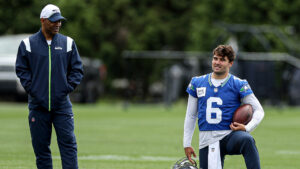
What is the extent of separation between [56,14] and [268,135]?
984 cm

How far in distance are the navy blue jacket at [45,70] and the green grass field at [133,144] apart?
256 cm

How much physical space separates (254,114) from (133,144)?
7.06 meters

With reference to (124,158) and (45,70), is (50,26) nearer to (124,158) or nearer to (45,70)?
(45,70)

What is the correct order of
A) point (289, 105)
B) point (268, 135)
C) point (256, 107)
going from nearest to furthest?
1. point (256, 107)
2. point (268, 135)
3. point (289, 105)

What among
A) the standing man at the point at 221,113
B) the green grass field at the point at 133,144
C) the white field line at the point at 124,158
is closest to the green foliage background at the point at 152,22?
the green grass field at the point at 133,144

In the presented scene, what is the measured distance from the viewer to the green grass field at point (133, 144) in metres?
11.4

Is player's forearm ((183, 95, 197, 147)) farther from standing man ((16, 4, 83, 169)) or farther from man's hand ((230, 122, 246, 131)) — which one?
standing man ((16, 4, 83, 169))

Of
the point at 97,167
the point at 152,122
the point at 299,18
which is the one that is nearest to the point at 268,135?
the point at 152,122

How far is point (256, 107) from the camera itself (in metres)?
7.87

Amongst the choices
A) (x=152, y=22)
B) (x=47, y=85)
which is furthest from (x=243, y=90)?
(x=152, y=22)

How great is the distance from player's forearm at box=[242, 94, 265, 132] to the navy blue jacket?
6.07 feet

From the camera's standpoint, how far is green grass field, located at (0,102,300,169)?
450 inches

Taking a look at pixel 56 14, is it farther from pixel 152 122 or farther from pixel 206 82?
pixel 152 122

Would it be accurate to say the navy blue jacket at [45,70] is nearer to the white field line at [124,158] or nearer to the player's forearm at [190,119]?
the player's forearm at [190,119]
